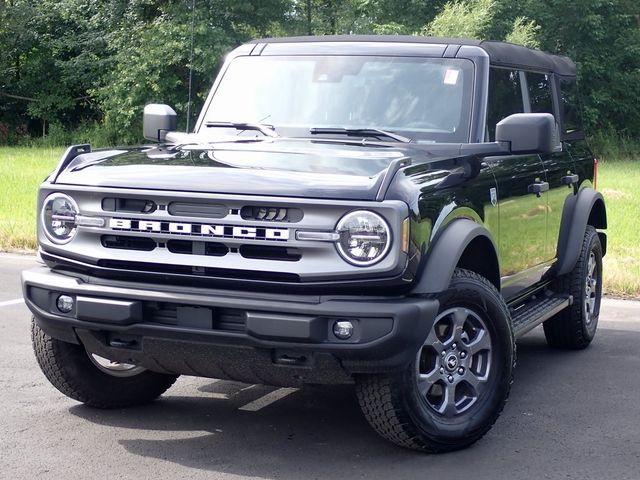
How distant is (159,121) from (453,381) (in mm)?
2459

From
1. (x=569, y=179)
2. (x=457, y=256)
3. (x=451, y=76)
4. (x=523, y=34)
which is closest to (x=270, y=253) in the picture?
(x=457, y=256)

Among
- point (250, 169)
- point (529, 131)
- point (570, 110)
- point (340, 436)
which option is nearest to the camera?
point (250, 169)

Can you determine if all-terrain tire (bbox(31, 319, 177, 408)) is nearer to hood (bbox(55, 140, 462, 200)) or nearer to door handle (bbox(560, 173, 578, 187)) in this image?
hood (bbox(55, 140, 462, 200))

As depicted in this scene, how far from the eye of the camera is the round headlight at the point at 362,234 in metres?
4.36

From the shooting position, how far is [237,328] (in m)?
4.43

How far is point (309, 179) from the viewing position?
451cm

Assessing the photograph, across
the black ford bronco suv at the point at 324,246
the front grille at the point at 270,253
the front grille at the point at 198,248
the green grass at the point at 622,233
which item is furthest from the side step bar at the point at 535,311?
the green grass at the point at 622,233

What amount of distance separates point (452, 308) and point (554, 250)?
209cm

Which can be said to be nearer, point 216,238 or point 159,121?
point 216,238

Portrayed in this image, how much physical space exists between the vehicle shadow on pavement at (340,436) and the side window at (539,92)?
1.76 meters

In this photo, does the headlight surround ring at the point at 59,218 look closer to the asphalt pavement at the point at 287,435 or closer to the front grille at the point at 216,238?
the front grille at the point at 216,238

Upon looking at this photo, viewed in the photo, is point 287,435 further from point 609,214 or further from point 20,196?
point 20,196

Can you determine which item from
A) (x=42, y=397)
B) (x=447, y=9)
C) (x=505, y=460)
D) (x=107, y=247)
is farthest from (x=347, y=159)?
(x=447, y=9)

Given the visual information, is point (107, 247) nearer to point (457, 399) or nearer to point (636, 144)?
point (457, 399)
